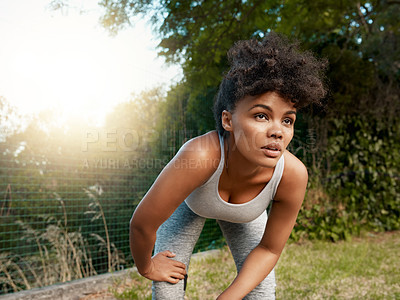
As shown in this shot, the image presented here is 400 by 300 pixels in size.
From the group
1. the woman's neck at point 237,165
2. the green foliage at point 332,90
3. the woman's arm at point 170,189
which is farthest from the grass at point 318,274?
the woman's neck at point 237,165

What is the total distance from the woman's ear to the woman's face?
0.05 meters

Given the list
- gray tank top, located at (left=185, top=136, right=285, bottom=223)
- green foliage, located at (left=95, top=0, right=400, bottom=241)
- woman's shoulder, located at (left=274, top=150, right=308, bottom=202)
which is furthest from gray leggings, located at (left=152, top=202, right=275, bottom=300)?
green foliage, located at (left=95, top=0, right=400, bottom=241)

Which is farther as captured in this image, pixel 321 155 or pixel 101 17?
pixel 321 155

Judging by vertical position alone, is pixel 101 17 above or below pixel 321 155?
above

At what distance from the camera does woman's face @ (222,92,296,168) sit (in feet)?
4.39

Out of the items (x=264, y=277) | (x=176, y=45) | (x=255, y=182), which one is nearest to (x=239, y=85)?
(x=255, y=182)

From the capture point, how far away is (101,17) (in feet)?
13.0

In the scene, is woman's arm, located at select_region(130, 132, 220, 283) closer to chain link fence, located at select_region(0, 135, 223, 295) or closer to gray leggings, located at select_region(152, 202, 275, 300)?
gray leggings, located at select_region(152, 202, 275, 300)

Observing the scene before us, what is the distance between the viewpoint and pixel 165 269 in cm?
Answer: 166

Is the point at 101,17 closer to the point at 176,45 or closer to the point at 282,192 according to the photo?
the point at 176,45

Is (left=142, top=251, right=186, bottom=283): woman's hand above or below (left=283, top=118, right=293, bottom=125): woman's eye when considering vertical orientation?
below

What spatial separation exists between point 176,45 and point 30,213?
2.55 m

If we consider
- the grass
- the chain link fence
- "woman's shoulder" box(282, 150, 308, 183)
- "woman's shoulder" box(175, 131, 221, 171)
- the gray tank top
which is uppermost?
"woman's shoulder" box(175, 131, 221, 171)

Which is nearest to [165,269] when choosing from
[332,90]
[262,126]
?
[262,126]
